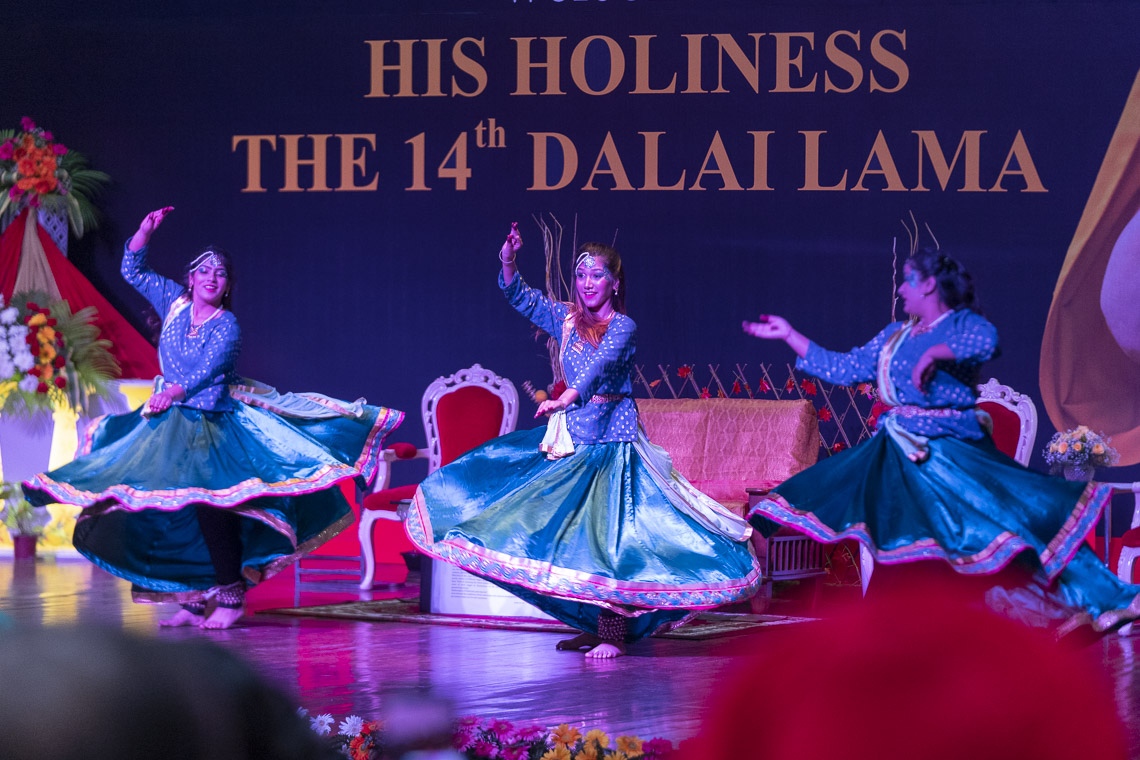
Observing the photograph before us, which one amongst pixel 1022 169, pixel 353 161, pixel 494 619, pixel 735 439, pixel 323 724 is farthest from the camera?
pixel 353 161

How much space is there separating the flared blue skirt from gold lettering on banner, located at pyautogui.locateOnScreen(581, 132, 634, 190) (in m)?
2.80

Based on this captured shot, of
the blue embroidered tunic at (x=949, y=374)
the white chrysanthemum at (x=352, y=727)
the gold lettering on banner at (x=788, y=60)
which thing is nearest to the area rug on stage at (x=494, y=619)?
the blue embroidered tunic at (x=949, y=374)

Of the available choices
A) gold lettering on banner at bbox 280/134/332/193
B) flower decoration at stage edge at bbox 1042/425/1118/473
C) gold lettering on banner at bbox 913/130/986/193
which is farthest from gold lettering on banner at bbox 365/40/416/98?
flower decoration at stage edge at bbox 1042/425/1118/473

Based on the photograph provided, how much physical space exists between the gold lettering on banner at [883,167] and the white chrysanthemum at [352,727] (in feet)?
17.9

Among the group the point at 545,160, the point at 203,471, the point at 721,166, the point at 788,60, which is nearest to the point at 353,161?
the point at 545,160

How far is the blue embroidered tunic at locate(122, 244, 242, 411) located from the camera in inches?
209

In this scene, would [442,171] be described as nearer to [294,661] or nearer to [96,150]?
[96,150]

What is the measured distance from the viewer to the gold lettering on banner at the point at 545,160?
8156 millimetres

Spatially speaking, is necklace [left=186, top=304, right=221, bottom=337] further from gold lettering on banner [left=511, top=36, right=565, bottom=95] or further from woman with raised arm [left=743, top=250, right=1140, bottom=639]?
gold lettering on banner [left=511, top=36, right=565, bottom=95]

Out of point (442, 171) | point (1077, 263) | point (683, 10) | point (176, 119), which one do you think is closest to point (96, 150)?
point (176, 119)

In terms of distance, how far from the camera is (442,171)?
8.34 m

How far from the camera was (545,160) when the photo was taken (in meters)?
8.20

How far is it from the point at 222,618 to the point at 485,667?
4.25 ft

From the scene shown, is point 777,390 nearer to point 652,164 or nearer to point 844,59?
point 652,164
